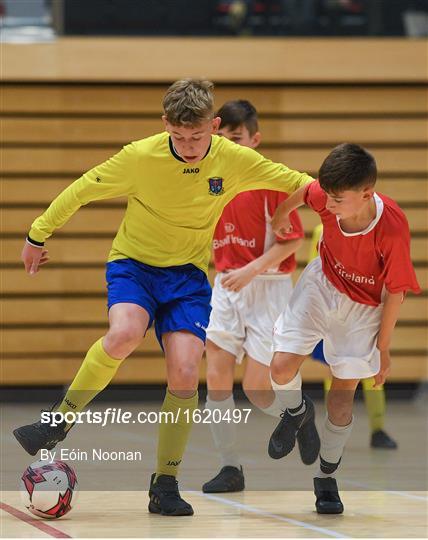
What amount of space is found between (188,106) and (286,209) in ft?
2.78

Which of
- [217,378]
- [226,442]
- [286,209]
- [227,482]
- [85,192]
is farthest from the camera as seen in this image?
[217,378]

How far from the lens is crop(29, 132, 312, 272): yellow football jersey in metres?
5.06

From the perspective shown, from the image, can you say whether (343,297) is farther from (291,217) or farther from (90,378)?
(90,378)

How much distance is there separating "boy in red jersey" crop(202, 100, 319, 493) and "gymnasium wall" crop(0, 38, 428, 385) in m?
4.85

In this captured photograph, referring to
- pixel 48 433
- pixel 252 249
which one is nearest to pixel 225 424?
pixel 252 249

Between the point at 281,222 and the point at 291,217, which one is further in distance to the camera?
the point at 291,217

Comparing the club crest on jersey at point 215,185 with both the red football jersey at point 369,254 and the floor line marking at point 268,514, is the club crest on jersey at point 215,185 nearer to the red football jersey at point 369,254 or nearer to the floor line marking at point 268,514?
the red football jersey at point 369,254

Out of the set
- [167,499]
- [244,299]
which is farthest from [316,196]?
[167,499]

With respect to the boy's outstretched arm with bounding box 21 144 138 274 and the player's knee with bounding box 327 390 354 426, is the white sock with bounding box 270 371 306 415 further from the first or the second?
the boy's outstretched arm with bounding box 21 144 138 274

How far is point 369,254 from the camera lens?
198 inches

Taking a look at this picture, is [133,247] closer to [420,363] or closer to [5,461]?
[5,461]

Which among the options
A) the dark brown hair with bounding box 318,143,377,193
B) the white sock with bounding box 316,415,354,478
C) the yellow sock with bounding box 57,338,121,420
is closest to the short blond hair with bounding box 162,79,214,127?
the dark brown hair with bounding box 318,143,377,193

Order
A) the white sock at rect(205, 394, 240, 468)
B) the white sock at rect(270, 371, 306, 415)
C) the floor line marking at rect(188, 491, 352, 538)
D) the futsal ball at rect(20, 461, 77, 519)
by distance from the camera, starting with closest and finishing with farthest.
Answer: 1. the floor line marking at rect(188, 491, 352, 538)
2. the futsal ball at rect(20, 461, 77, 519)
3. the white sock at rect(270, 371, 306, 415)
4. the white sock at rect(205, 394, 240, 468)

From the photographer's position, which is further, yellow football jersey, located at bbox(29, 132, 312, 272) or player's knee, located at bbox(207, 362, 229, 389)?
player's knee, located at bbox(207, 362, 229, 389)
